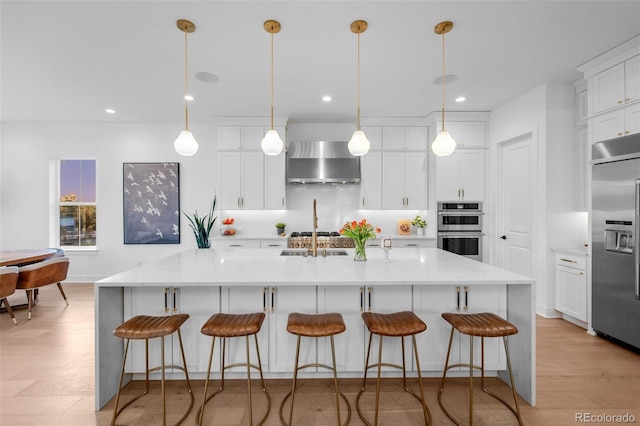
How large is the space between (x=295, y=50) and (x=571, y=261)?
3826 mm

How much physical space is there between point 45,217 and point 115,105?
266cm

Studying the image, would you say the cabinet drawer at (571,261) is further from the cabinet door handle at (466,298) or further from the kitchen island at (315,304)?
the cabinet door handle at (466,298)

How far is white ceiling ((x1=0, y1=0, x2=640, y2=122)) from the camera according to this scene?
7.79 feet

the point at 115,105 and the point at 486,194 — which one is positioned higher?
the point at 115,105

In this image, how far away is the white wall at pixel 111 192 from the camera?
17.5 feet

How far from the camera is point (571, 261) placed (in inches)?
135

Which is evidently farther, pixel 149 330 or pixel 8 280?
pixel 8 280

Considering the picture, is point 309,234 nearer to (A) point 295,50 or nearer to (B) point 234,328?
(A) point 295,50

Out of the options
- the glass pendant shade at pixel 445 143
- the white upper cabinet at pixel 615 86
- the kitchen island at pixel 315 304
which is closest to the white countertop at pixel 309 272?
the kitchen island at pixel 315 304

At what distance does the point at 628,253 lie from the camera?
2.75 metres

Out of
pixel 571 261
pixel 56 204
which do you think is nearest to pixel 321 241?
pixel 571 261

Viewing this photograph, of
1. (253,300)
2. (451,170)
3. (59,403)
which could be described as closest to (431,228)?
(451,170)

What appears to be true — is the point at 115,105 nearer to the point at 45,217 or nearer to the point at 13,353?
the point at 45,217

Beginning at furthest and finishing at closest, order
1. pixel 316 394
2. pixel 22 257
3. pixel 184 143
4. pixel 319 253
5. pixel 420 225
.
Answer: pixel 420 225 < pixel 22 257 < pixel 319 253 < pixel 184 143 < pixel 316 394
